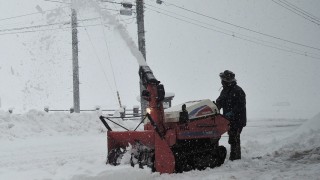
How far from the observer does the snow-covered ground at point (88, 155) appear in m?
6.00

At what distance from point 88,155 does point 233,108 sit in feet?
11.8

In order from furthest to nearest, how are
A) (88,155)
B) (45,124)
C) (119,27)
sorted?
1. (45,124)
2. (88,155)
3. (119,27)

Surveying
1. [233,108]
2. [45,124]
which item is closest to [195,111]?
[233,108]

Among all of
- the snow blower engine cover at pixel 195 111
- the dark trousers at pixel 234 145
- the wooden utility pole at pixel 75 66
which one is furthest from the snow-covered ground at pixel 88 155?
the wooden utility pole at pixel 75 66

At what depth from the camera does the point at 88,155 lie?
367 inches

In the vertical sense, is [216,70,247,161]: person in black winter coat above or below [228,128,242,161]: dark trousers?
above

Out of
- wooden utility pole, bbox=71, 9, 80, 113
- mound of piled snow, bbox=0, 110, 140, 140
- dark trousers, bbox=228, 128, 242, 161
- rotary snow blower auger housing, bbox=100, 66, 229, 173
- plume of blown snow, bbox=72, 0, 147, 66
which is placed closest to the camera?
rotary snow blower auger housing, bbox=100, 66, 229, 173

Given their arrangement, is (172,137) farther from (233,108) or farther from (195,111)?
(233,108)

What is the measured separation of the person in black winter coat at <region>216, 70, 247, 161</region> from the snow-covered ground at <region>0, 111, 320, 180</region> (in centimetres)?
43

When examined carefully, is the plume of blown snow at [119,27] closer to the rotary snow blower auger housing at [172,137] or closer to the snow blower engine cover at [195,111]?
the rotary snow blower auger housing at [172,137]

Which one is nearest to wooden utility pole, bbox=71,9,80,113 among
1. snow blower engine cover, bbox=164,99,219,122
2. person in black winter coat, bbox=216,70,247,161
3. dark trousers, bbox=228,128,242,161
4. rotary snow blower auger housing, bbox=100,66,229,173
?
person in black winter coat, bbox=216,70,247,161

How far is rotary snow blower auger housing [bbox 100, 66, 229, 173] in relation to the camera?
6.52m

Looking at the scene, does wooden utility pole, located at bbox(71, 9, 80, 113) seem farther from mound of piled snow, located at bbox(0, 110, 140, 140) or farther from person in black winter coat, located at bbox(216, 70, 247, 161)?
person in black winter coat, located at bbox(216, 70, 247, 161)

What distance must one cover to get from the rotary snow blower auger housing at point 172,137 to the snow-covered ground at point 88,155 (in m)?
0.28
